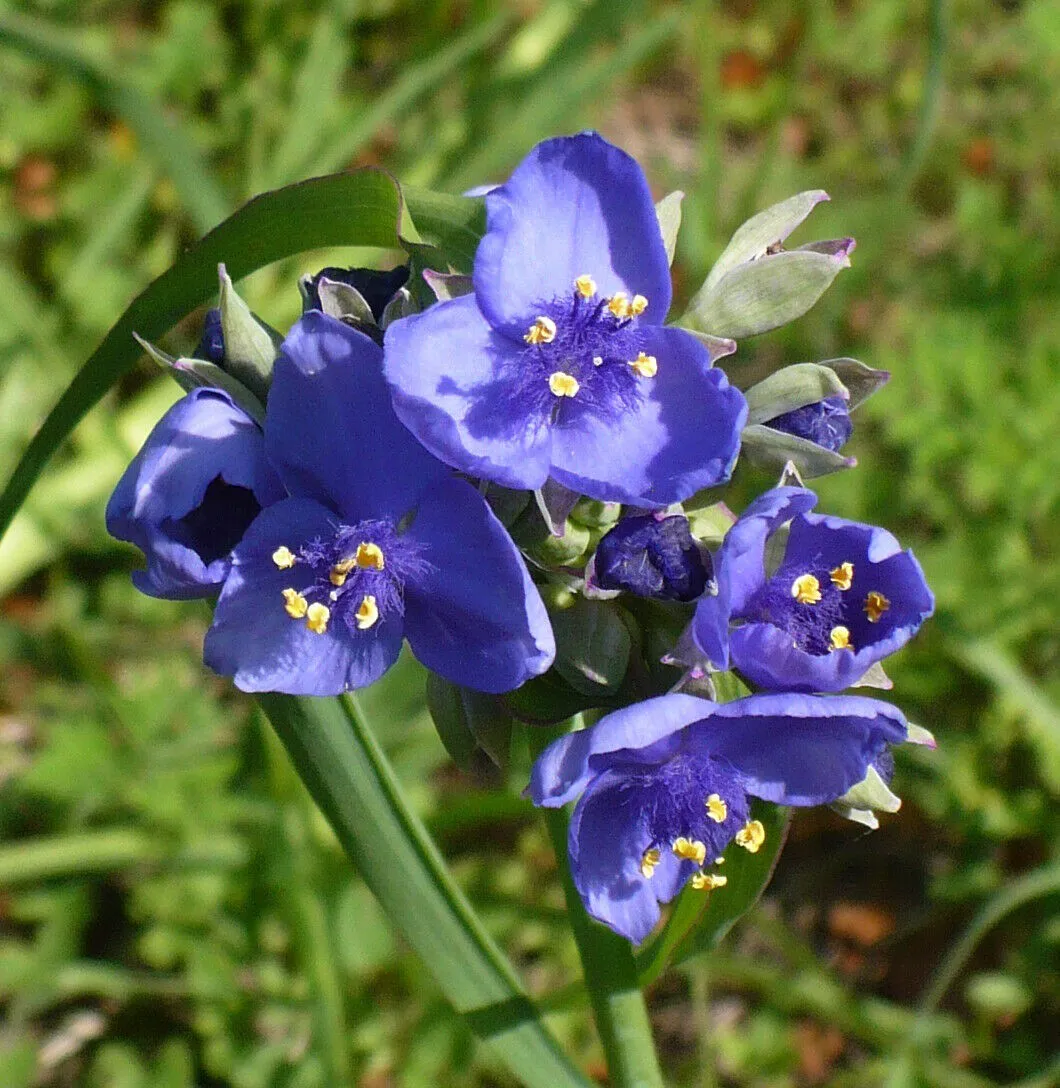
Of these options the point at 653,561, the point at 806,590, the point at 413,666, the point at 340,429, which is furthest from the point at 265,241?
the point at 413,666

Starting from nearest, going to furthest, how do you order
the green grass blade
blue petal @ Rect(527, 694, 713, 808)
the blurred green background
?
blue petal @ Rect(527, 694, 713, 808), the green grass blade, the blurred green background

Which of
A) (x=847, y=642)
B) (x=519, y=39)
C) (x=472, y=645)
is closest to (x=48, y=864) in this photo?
(x=472, y=645)

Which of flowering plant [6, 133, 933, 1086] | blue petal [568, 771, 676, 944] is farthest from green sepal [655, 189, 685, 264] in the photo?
blue petal [568, 771, 676, 944]

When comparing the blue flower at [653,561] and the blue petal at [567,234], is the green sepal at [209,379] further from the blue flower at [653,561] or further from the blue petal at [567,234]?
the blue flower at [653,561]

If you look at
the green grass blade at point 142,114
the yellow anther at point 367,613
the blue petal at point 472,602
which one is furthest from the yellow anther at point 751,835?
the green grass blade at point 142,114

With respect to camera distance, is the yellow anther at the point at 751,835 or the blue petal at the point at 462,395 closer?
the blue petal at the point at 462,395

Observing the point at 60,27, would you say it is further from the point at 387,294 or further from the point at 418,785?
the point at 387,294

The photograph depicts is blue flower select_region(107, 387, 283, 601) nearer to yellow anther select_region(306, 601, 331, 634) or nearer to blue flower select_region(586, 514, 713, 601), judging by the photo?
yellow anther select_region(306, 601, 331, 634)
